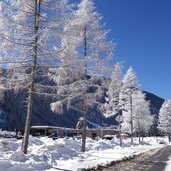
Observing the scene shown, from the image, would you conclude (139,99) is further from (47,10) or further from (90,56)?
(47,10)

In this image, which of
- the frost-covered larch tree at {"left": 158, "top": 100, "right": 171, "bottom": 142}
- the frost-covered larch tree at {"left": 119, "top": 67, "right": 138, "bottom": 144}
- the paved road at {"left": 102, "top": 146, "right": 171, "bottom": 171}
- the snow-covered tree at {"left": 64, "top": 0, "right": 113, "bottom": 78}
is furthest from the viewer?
the frost-covered larch tree at {"left": 158, "top": 100, "right": 171, "bottom": 142}

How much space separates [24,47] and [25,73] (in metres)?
1.45

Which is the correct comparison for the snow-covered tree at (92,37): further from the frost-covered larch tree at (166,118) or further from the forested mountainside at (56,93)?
the frost-covered larch tree at (166,118)

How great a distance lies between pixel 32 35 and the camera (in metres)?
19.9

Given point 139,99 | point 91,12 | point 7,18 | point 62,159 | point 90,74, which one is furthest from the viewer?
point 139,99

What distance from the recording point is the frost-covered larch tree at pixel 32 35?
19281 mm

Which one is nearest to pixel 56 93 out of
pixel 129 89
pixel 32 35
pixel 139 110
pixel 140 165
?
pixel 32 35

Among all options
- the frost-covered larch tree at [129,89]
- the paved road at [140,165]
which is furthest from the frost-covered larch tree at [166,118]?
the paved road at [140,165]

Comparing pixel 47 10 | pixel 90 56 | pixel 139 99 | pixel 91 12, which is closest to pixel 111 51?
pixel 90 56

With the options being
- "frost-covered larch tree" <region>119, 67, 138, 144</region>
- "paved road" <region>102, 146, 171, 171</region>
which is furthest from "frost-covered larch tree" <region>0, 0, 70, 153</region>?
"frost-covered larch tree" <region>119, 67, 138, 144</region>

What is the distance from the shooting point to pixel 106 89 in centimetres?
3052

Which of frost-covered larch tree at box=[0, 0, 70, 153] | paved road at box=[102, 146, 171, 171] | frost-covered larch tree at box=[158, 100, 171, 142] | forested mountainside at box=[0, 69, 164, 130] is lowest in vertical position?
paved road at box=[102, 146, 171, 171]

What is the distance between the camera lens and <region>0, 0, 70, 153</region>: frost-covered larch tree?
759 inches

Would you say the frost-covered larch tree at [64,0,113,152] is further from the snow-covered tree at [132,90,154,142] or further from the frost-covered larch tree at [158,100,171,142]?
the frost-covered larch tree at [158,100,171,142]
